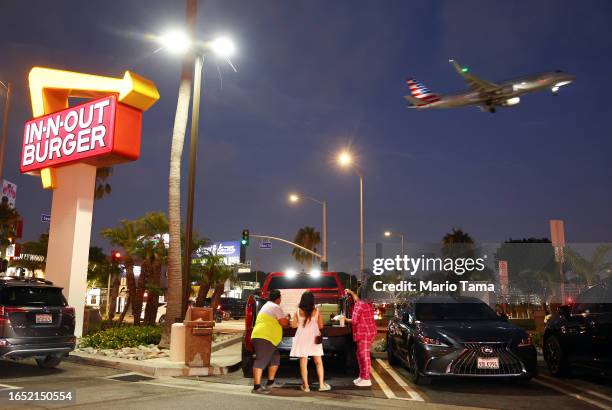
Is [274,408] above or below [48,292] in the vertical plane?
below

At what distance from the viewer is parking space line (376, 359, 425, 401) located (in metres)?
8.24

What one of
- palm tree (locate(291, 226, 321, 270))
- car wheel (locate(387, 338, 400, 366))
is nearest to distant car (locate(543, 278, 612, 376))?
car wheel (locate(387, 338, 400, 366))

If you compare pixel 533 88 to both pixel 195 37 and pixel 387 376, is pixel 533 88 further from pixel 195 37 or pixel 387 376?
pixel 387 376

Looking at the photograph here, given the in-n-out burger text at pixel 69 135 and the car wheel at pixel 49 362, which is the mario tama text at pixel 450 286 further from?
the car wheel at pixel 49 362

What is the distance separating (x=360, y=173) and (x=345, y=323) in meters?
22.2

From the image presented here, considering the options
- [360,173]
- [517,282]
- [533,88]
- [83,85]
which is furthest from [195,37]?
[517,282]

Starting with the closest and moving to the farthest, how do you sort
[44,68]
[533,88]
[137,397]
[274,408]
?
1. [274,408]
2. [137,397]
3. [44,68]
4. [533,88]

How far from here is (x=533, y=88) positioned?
143 feet

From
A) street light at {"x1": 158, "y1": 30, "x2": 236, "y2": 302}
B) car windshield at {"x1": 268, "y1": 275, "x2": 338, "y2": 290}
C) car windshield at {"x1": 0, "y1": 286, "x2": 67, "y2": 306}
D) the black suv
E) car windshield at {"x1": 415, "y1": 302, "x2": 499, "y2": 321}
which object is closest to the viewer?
the black suv

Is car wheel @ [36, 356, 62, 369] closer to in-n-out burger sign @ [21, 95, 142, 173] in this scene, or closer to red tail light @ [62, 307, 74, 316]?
red tail light @ [62, 307, 74, 316]

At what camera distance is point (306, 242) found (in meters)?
87.4

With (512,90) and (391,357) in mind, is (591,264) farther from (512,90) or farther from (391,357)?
(391,357)

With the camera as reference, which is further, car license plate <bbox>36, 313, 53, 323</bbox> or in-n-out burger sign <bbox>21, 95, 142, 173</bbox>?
in-n-out burger sign <bbox>21, 95, 142, 173</bbox>

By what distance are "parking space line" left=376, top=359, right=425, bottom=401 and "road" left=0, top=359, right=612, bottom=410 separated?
0.02 metres
